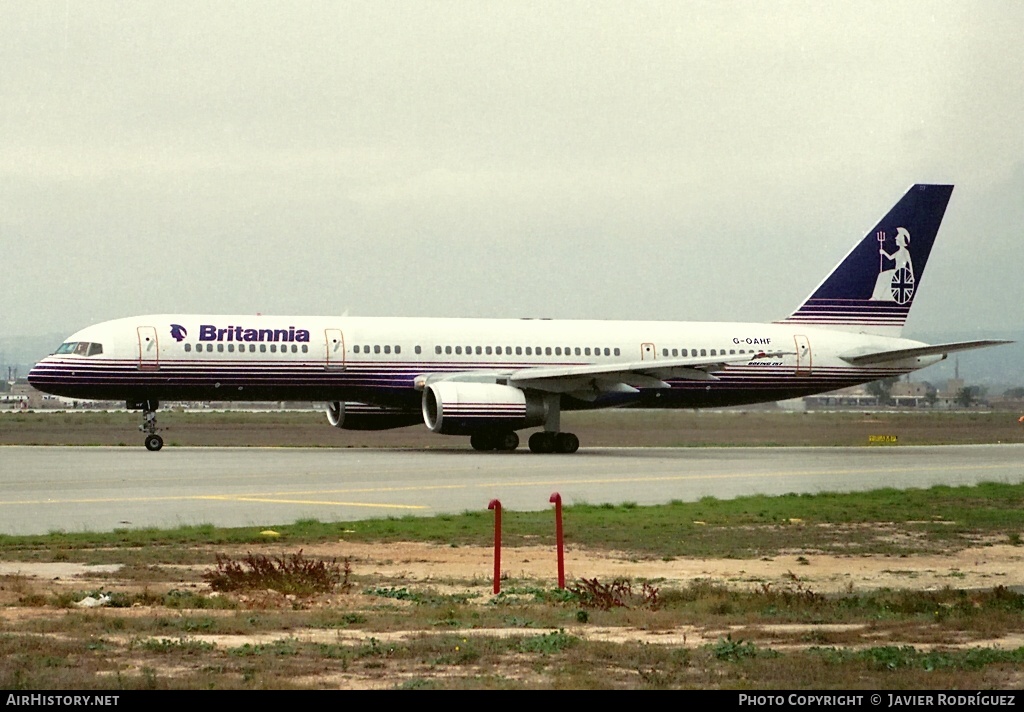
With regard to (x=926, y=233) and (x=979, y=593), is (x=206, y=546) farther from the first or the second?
(x=926, y=233)

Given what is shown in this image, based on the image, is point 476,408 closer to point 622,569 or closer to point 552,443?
point 552,443

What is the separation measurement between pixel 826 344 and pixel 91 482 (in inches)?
1130

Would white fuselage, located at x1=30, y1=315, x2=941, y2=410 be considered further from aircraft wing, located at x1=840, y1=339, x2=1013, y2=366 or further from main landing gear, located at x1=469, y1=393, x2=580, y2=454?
main landing gear, located at x1=469, y1=393, x2=580, y2=454

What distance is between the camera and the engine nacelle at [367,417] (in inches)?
1859

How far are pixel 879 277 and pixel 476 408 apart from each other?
57.9 feet

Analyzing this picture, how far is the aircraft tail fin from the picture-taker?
52031mm

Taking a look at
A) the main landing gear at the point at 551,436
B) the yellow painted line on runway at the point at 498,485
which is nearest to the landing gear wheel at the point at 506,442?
the main landing gear at the point at 551,436

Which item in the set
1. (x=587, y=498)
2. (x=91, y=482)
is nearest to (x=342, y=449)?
(x=91, y=482)

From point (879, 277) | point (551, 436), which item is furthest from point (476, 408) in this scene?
point (879, 277)

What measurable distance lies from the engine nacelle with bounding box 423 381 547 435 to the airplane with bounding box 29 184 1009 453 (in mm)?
44

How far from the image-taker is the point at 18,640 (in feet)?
37.8

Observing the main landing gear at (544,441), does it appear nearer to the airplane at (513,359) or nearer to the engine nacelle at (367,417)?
the airplane at (513,359)

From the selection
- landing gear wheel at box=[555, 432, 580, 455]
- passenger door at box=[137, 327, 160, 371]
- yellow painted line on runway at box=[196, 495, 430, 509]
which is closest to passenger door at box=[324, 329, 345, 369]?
passenger door at box=[137, 327, 160, 371]

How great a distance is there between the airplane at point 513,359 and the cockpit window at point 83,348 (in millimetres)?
41
